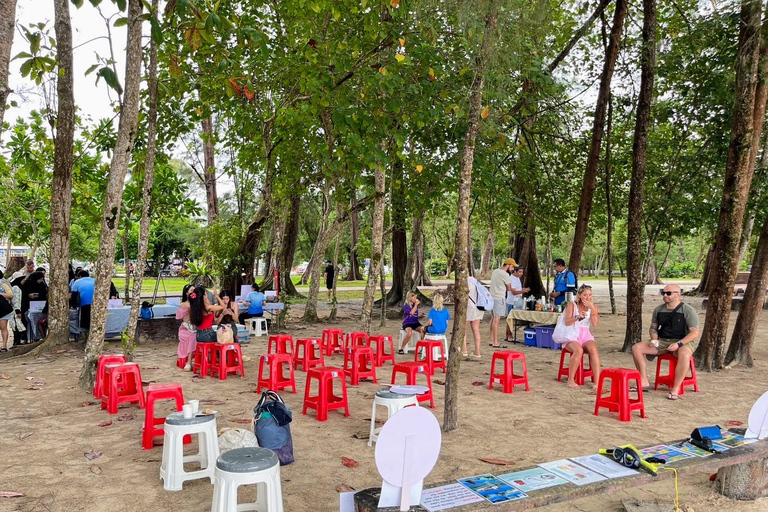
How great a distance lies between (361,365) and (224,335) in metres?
2.06

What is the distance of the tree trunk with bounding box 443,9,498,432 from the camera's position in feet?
17.3

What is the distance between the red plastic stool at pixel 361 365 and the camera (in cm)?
751

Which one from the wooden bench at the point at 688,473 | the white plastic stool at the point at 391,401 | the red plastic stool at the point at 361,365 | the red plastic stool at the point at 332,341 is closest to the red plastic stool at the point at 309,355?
the red plastic stool at the point at 361,365

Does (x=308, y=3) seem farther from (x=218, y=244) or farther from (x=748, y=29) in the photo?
(x=218, y=244)

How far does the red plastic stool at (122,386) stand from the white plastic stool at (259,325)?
5949 millimetres

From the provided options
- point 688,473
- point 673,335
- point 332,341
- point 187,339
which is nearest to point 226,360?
point 187,339

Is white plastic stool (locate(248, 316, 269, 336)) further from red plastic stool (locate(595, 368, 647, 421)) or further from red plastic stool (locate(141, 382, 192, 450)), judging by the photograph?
red plastic stool (locate(595, 368, 647, 421))

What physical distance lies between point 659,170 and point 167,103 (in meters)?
12.3

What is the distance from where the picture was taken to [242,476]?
3.17 metres

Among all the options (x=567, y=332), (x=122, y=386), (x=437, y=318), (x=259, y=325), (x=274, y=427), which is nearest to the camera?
(x=274, y=427)

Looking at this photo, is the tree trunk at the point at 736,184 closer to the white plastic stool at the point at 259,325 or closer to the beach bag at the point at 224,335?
the beach bag at the point at 224,335

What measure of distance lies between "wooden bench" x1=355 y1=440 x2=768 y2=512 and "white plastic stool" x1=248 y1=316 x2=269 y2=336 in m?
9.89

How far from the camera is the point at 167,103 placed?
10.5 meters

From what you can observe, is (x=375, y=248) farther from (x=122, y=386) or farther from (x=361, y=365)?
(x=122, y=386)
